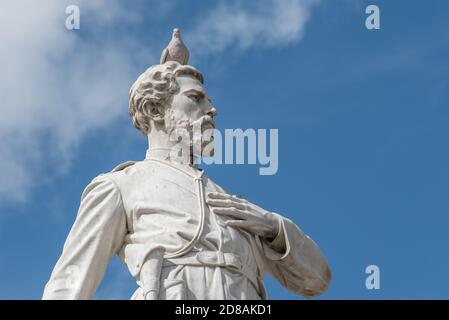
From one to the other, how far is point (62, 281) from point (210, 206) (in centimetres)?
177

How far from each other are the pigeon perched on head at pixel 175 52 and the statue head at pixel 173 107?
0.96 ft

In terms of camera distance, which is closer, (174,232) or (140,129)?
(174,232)

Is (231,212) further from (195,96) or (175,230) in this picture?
(195,96)

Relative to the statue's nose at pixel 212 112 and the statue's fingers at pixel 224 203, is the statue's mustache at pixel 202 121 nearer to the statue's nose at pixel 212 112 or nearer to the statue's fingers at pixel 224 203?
the statue's nose at pixel 212 112

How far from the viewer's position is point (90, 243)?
17.3 meters

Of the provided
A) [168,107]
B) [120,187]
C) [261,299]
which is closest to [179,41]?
[168,107]

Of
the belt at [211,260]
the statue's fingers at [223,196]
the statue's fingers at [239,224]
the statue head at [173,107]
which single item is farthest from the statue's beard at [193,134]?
the belt at [211,260]

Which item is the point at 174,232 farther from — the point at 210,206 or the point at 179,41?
the point at 179,41

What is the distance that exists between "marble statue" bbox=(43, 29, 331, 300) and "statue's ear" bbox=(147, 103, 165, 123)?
0.01 meters

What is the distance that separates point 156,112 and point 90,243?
198cm

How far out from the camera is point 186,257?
17.0 metres

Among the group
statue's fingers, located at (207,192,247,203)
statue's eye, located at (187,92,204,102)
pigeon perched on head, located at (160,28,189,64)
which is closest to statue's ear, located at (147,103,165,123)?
statue's eye, located at (187,92,204,102)

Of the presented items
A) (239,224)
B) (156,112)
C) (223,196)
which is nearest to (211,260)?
(239,224)

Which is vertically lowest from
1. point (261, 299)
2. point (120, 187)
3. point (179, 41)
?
point (261, 299)
